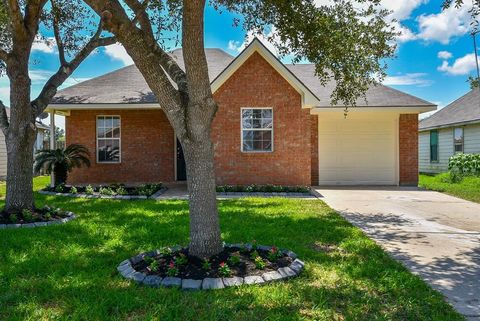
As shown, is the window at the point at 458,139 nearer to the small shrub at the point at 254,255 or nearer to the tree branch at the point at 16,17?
the small shrub at the point at 254,255

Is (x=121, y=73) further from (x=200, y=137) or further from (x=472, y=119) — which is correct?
(x=472, y=119)

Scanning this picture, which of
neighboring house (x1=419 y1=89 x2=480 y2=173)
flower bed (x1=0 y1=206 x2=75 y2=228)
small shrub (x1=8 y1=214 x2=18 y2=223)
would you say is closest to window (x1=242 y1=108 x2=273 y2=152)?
flower bed (x1=0 y1=206 x2=75 y2=228)

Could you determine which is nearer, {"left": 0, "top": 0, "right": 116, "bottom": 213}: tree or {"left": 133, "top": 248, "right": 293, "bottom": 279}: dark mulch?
{"left": 133, "top": 248, "right": 293, "bottom": 279}: dark mulch

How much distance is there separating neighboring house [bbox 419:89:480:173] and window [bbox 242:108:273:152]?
1104cm

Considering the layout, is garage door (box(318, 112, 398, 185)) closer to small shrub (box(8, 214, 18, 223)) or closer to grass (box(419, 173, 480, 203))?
grass (box(419, 173, 480, 203))

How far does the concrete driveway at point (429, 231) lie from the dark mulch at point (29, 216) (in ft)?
19.8

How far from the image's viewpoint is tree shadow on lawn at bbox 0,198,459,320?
3.39 metres

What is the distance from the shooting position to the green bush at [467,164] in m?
17.1

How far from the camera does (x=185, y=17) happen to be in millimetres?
4520

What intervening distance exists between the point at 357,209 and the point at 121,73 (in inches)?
478

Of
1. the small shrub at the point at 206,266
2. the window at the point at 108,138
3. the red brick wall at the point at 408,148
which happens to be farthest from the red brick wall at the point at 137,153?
the small shrub at the point at 206,266

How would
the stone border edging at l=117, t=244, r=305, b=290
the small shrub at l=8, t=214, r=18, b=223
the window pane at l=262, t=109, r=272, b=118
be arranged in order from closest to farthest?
the stone border edging at l=117, t=244, r=305, b=290 → the small shrub at l=8, t=214, r=18, b=223 → the window pane at l=262, t=109, r=272, b=118

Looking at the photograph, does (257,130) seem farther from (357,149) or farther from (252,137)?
(357,149)

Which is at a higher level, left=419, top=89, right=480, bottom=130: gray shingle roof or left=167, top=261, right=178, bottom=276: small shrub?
left=419, top=89, right=480, bottom=130: gray shingle roof
